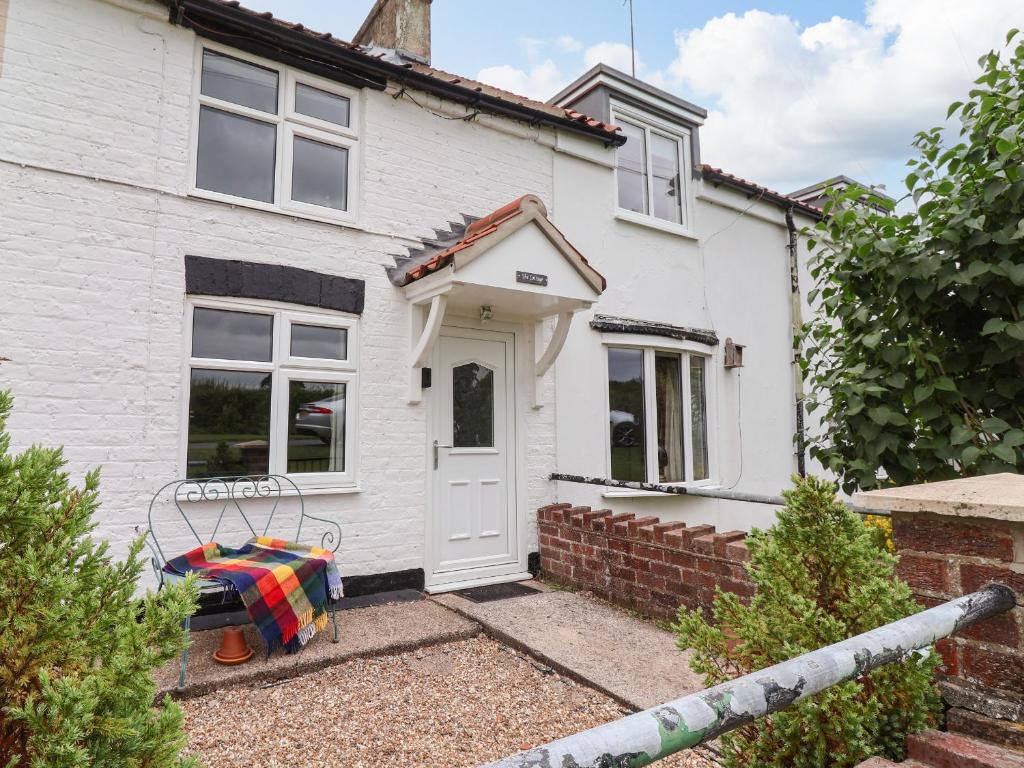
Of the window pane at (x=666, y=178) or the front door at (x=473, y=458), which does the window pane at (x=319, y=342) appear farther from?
the window pane at (x=666, y=178)

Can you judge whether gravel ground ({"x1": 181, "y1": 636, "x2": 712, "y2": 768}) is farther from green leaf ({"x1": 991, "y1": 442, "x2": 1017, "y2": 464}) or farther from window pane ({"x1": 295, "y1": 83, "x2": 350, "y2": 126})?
window pane ({"x1": 295, "y1": 83, "x2": 350, "y2": 126})

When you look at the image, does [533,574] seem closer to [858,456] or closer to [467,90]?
[858,456]

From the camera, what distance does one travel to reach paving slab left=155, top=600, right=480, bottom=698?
10.8ft

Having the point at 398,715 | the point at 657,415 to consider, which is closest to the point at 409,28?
the point at 657,415

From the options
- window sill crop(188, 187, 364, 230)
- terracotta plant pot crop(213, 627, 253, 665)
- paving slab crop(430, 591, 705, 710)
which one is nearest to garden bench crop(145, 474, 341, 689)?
terracotta plant pot crop(213, 627, 253, 665)

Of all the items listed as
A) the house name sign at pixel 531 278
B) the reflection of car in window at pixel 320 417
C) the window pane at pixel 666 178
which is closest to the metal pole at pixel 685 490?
the house name sign at pixel 531 278

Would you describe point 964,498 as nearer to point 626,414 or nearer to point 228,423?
point 228,423

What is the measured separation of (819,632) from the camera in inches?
59.2

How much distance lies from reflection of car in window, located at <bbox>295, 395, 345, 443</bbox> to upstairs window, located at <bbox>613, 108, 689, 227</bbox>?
420cm

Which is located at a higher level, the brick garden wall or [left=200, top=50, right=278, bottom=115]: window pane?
[left=200, top=50, right=278, bottom=115]: window pane

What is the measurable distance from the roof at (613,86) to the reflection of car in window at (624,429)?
4.00 m

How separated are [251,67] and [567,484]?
Result: 4.71 meters

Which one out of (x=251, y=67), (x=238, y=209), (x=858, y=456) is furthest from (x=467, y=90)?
(x=858, y=456)

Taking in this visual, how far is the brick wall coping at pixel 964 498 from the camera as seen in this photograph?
1378 millimetres
